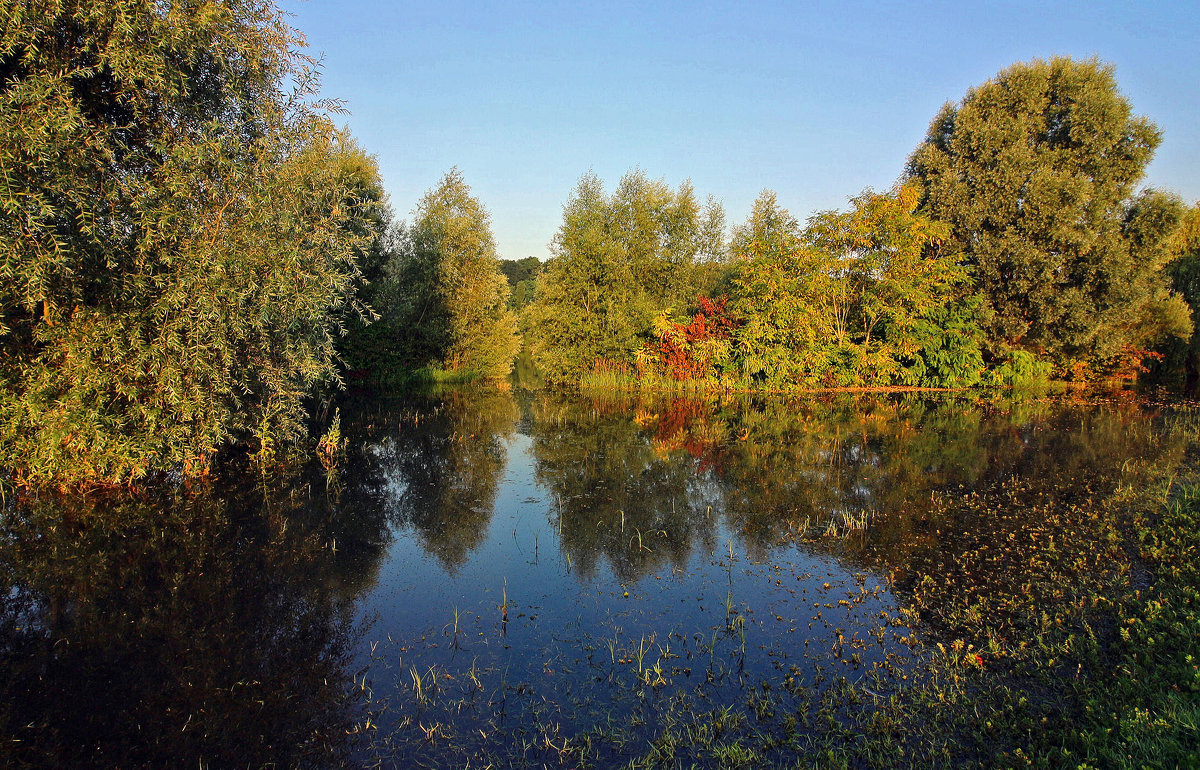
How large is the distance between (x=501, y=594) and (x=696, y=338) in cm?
1929

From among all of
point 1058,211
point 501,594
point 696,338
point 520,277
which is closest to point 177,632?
point 501,594

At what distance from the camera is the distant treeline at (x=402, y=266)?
8.78 meters

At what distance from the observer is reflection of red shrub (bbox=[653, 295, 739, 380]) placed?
2483 cm

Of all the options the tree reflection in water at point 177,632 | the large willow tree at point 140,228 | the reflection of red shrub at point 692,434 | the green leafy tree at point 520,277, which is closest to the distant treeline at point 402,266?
the large willow tree at point 140,228

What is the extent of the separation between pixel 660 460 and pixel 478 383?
61.3 feet

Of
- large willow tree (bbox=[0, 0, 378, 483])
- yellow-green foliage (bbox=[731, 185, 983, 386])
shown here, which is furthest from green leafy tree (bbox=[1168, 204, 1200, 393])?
large willow tree (bbox=[0, 0, 378, 483])

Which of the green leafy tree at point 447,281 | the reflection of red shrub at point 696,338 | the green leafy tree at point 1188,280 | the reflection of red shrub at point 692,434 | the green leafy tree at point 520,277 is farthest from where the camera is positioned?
the green leafy tree at point 520,277

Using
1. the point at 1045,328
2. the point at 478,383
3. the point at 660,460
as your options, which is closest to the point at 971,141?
the point at 1045,328

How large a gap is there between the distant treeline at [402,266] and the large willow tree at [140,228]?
0.16 ft

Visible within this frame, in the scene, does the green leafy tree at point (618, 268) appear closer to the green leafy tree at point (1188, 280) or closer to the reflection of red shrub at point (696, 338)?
the reflection of red shrub at point (696, 338)

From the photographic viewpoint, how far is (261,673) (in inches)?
205

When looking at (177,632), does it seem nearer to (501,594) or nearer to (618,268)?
(501,594)

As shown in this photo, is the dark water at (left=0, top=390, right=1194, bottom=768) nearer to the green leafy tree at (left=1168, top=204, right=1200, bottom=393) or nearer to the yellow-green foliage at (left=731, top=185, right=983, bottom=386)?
the yellow-green foliage at (left=731, top=185, right=983, bottom=386)

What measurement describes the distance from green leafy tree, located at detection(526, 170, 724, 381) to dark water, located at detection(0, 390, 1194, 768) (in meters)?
14.1
